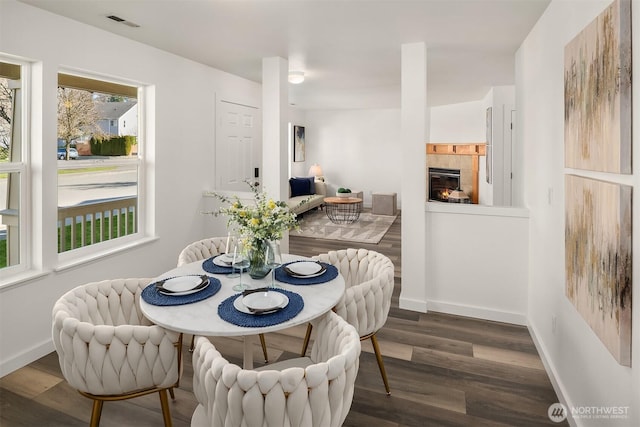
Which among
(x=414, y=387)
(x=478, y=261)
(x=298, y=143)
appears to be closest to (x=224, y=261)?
(x=414, y=387)

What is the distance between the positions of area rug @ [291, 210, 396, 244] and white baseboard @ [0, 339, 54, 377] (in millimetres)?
3546

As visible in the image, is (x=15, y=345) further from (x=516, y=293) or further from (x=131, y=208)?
(x=516, y=293)

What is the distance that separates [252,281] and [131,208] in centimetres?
220

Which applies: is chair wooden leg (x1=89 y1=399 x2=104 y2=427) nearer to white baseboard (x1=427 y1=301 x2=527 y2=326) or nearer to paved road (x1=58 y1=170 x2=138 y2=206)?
paved road (x1=58 y1=170 x2=138 y2=206)

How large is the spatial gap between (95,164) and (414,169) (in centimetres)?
272

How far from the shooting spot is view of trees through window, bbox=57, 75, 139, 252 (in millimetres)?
3080

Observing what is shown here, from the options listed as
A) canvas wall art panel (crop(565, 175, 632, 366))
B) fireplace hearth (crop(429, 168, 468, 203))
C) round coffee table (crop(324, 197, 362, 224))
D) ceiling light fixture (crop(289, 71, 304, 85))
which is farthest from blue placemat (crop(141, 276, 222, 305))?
fireplace hearth (crop(429, 168, 468, 203))

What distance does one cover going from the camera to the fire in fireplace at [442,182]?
7787 mm

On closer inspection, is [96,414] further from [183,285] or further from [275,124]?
[275,124]

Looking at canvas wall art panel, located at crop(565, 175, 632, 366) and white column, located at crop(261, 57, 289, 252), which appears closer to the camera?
canvas wall art panel, located at crop(565, 175, 632, 366)

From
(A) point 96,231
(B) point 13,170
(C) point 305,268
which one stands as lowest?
(C) point 305,268

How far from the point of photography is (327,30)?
125 inches

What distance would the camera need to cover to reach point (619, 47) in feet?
4.66

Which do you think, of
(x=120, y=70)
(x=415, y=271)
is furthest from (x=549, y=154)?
(x=120, y=70)
